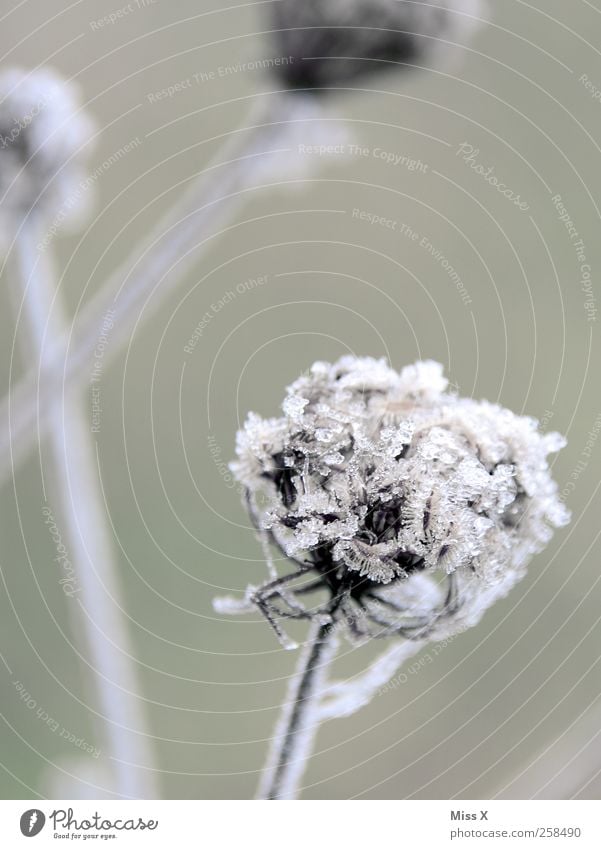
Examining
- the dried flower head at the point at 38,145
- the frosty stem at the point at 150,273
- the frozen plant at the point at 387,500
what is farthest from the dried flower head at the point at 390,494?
the dried flower head at the point at 38,145

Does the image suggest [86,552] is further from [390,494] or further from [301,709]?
[390,494]

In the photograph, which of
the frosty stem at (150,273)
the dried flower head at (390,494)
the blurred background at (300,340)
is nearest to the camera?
the dried flower head at (390,494)

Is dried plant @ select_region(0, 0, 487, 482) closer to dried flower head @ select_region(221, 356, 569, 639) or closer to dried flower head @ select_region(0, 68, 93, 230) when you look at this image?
dried flower head @ select_region(0, 68, 93, 230)

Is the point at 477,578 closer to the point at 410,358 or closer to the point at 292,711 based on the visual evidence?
the point at 292,711

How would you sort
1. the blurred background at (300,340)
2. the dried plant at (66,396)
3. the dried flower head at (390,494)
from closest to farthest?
the dried flower head at (390,494) → the dried plant at (66,396) → the blurred background at (300,340)

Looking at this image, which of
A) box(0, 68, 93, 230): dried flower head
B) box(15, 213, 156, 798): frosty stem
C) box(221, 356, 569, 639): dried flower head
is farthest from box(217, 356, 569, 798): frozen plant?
box(0, 68, 93, 230): dried flower head
